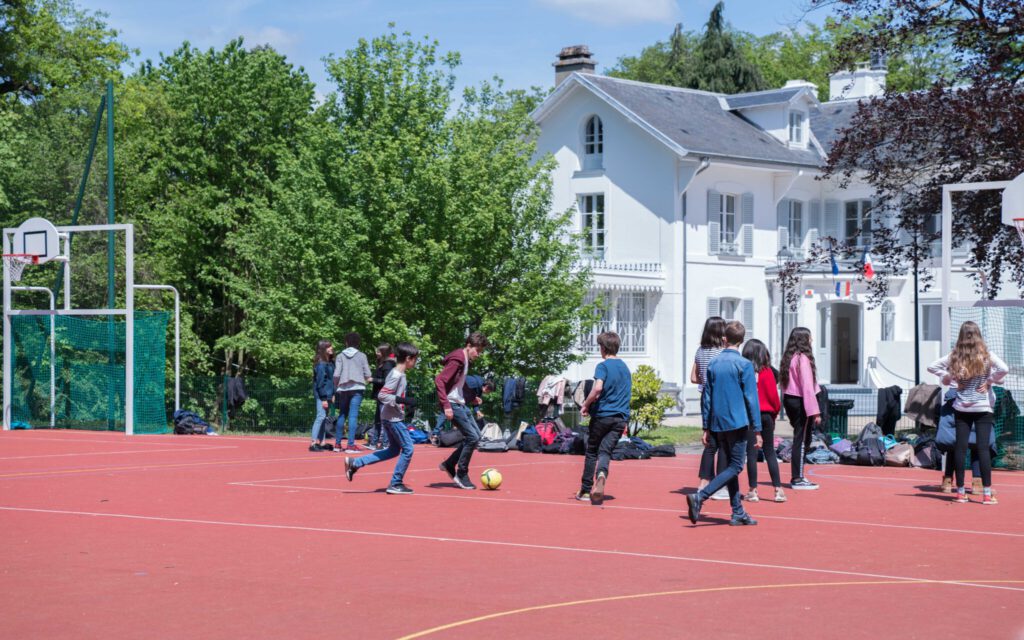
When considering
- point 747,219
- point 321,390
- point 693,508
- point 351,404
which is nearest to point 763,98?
point 747,219

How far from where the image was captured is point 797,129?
46.2 meters

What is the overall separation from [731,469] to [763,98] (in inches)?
1373

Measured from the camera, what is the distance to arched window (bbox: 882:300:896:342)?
1796 inches

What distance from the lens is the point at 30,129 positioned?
123ft

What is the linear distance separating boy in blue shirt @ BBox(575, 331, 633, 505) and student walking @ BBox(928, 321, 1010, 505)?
3.51m

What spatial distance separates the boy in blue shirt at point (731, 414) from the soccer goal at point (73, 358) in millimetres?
15273

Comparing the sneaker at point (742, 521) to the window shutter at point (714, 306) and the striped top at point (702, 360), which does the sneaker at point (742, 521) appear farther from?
the window shutter at point (714, 306)

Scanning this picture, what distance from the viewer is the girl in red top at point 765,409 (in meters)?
14.7

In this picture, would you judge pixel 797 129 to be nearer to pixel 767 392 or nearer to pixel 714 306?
pixel 714 306

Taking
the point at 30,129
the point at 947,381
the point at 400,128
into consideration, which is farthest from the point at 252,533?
the point at 30,129

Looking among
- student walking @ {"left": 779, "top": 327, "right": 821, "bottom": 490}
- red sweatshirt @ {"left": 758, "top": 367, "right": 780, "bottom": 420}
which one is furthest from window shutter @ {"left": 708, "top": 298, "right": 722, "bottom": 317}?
red sweatshirt @ {"left": 758, "top": 367, "right": 780, "bottom": 420}

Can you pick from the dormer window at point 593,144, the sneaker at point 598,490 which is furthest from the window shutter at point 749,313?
the sneaker at point 598,490

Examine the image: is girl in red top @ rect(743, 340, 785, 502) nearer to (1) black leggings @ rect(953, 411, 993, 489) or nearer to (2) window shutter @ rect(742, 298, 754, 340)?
(1) black leggings @ rect(953, 411, 993, 489)

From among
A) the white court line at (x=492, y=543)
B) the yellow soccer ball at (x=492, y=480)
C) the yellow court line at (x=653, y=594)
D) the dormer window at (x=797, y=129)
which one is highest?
the dormer window at (x=797, y=129)
